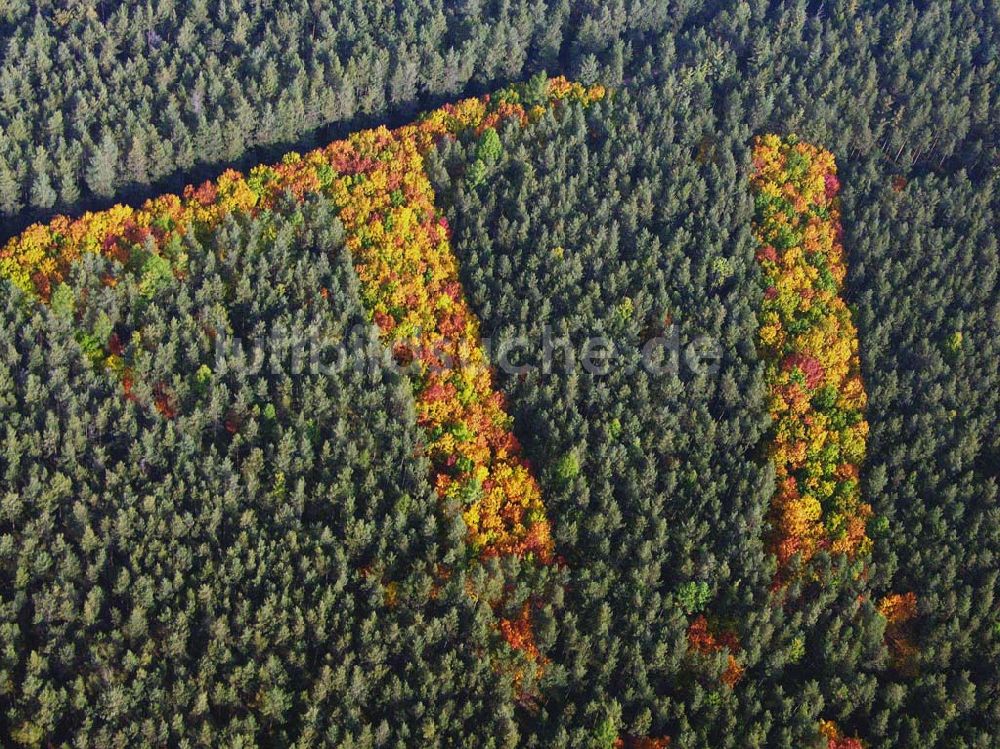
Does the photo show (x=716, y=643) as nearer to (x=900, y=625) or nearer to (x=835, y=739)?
(x=835, y=739)

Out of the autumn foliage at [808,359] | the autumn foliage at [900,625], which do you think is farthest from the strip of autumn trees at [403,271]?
the autumn foliage at [900,625]

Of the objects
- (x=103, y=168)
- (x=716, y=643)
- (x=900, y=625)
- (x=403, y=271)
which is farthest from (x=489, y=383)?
(x=103, y=168)

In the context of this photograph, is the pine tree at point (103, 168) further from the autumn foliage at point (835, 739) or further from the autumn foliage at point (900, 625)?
the autumn foliage at point (900, 625)

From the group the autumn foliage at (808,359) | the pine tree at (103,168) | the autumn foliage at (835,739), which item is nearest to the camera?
the autumn foliage at (835,739)

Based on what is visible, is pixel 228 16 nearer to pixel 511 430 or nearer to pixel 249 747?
pixel 511 430

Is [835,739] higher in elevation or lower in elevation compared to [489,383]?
lower

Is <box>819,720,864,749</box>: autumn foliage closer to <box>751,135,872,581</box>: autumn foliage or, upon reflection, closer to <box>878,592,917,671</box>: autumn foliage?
<box>878,592,917,671</box>: autumn foliage
